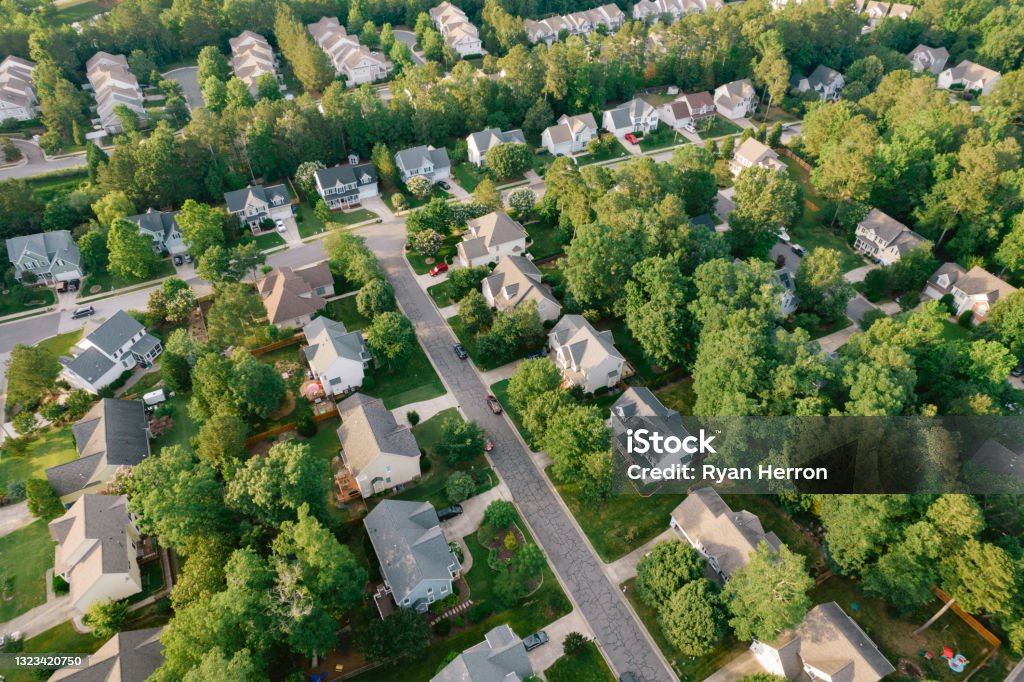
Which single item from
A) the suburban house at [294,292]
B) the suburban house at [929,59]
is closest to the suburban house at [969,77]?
the suburban house at [929,59]

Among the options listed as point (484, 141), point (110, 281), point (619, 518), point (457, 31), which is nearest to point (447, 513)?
point (619, 518)

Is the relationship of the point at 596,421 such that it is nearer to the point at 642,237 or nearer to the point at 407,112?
the point at 642,237

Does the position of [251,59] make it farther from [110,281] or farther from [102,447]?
[102,447]

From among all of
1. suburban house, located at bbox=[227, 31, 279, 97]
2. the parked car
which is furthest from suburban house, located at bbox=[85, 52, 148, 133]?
the parked car

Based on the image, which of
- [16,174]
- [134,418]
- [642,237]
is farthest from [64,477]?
[16,174]

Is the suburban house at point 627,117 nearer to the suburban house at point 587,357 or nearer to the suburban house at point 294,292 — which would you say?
the suburban house at point 587,357

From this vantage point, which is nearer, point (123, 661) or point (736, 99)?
point (123, 661)
